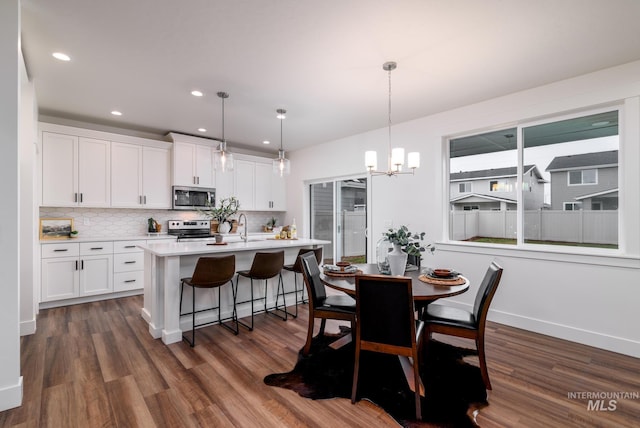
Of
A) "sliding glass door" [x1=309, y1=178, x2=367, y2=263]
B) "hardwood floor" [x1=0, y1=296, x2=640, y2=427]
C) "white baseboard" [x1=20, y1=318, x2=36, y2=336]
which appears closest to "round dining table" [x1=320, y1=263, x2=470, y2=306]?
"hardwood floor" [x1=0, y1=296, x2=640, y2=427]

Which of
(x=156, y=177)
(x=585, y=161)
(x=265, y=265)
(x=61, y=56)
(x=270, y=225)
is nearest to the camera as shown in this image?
(x=61, y=56)

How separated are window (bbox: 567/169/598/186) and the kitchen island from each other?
10.2 feet

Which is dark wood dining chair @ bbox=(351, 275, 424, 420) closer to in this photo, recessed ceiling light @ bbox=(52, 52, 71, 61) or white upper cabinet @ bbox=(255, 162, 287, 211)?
recessed ceiling light @ bbox=(52, 52, 71, 61)

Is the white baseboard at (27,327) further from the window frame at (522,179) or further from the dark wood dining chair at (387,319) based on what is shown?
the window frame at (522,179)

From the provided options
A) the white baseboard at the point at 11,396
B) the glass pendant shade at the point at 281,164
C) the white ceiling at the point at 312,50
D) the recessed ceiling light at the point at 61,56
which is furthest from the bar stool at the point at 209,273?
the recessed ceiling light at the point at 61,56

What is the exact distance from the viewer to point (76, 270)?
14.0ft

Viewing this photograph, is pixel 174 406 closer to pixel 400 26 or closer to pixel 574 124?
pixel 400 26

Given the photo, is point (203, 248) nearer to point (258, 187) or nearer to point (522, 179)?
point (258, 187)

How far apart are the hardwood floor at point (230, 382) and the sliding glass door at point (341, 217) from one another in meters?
2.48

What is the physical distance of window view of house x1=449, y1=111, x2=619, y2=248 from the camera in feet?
10.4

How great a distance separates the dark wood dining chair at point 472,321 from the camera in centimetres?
221

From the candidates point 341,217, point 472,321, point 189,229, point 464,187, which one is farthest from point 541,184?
point 189,229

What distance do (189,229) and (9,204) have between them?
11.7 feet

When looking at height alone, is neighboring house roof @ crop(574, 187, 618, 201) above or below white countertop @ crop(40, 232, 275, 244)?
above
